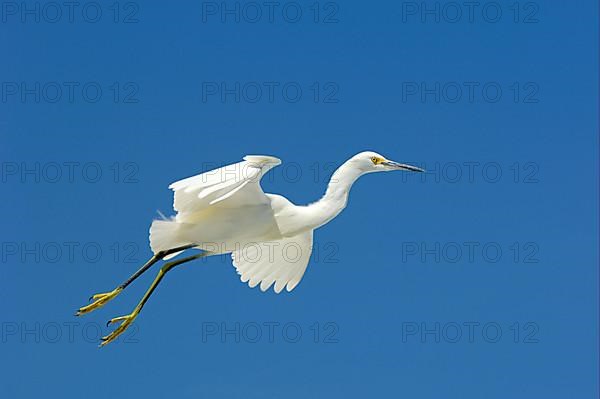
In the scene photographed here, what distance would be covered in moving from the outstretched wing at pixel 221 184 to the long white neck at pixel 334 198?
3.22 ft

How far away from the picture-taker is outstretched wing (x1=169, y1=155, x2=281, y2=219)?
11.6 metres

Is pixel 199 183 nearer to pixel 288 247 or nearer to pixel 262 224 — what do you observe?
pixel 262 224

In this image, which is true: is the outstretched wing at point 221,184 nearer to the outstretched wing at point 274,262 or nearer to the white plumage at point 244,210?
the white plumage at point 244,210

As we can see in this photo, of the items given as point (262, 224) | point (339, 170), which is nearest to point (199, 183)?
point (262, 224)

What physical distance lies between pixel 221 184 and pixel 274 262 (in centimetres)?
288

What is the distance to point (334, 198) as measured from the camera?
514 inches

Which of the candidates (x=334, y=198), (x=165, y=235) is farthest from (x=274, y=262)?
(x=165, y=235)

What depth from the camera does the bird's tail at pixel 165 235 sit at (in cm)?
1274

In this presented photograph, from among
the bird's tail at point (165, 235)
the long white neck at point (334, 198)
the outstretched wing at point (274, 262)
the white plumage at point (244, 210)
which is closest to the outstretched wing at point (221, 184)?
the white plumage at point (244, 210)

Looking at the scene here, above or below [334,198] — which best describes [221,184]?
above

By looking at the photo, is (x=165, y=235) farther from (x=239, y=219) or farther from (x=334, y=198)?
(x=334, y=198)

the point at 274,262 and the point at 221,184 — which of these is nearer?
the point at 221,184

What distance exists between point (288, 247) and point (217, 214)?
169cm

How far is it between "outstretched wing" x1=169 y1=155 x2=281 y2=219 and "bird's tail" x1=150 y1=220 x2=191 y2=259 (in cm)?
43
